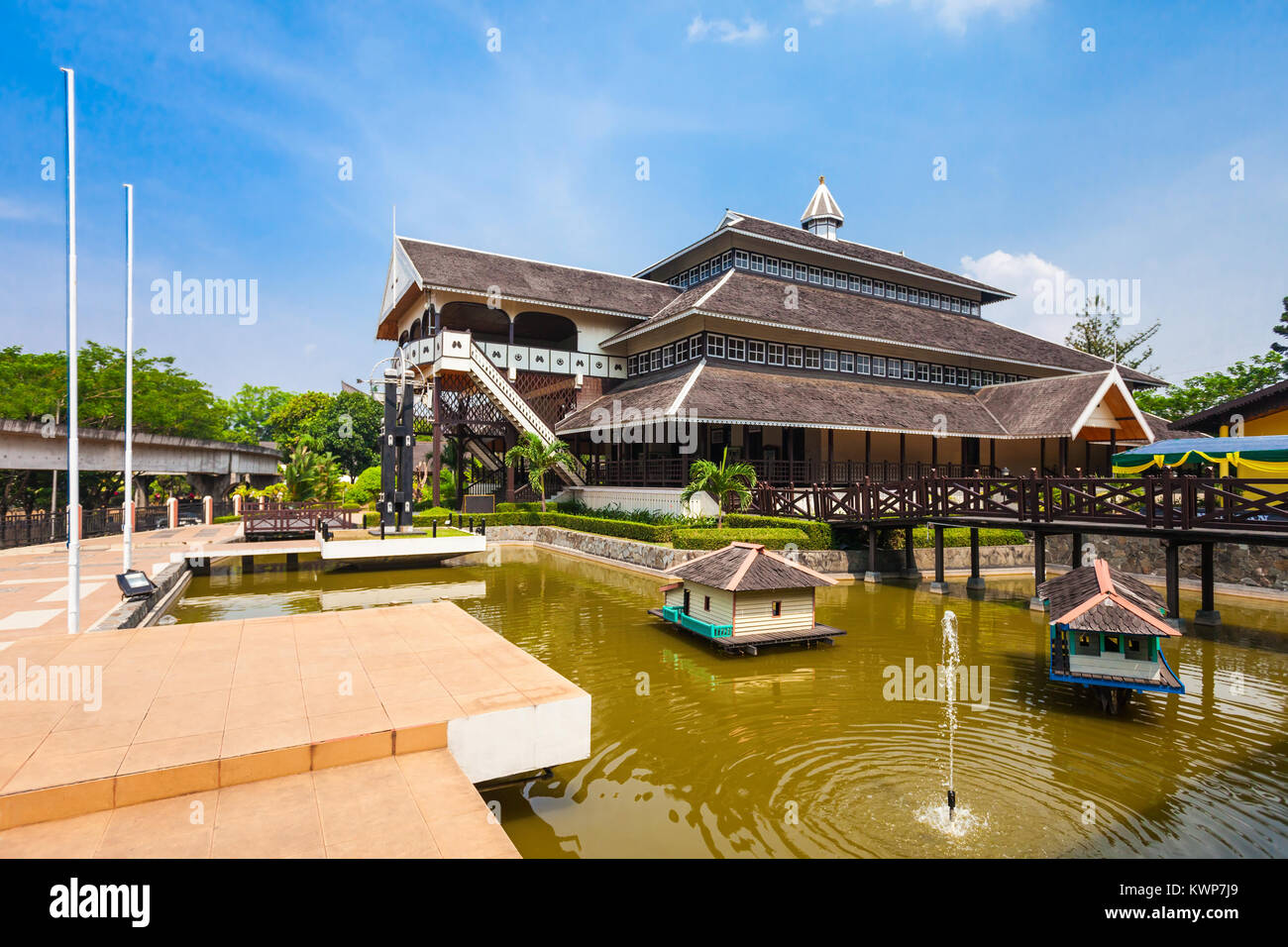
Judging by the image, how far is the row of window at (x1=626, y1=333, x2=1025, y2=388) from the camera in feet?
94.5

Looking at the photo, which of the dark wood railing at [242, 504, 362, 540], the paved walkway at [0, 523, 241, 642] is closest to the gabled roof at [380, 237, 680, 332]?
the dark wood railing at [242, 504, 362, 540]

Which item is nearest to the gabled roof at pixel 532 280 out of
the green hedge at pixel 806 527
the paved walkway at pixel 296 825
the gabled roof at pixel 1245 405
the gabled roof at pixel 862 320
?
the gabled roof at pixel 862 320

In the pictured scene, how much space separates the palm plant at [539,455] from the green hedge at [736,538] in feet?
35.3

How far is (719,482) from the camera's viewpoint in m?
22.5

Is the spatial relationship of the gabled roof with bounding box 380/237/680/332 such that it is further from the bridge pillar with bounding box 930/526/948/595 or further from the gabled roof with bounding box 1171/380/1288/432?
the gabled roof with bounding box 1171/380/1288/432

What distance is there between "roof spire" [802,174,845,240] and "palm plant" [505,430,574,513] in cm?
2266

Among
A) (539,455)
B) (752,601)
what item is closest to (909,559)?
(752,601)

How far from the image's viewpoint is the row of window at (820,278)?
32.5 meters

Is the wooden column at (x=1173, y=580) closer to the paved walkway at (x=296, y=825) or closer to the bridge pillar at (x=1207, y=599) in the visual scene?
the bridge pillar at (x=1207, y=599)

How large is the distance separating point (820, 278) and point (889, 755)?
1228 inches

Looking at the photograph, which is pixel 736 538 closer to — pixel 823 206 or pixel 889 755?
pixel 889 755
